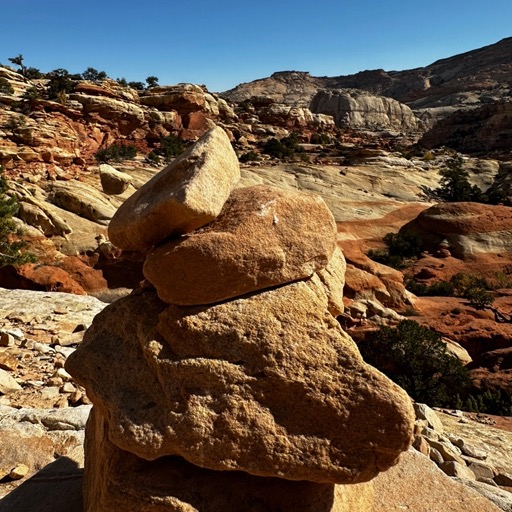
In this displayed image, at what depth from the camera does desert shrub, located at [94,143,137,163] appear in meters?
40.0

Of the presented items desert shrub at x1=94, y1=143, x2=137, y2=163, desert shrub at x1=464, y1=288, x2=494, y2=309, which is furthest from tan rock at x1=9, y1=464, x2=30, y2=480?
desert shrub at x1=94, y1=143, x2=137, y2=163

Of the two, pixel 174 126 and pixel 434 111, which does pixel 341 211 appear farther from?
pixel 434 111

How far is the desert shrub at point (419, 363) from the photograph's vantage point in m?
14.5

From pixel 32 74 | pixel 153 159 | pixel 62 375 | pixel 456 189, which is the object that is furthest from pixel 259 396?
pixel 32 74

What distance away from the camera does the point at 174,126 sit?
53.0 meters

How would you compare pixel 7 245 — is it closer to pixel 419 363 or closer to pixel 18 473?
pixel 18 473

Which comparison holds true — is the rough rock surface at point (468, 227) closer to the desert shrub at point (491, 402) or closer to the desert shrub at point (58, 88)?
the desert shrub at point (491, 402)

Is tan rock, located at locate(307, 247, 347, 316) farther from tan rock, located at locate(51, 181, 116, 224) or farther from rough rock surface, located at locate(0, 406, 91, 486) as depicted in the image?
tan rock, located at locate(51, 181, 116, 224)

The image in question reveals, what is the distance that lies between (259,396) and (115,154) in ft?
132

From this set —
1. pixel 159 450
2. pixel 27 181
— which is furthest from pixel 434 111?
pixel 159 450

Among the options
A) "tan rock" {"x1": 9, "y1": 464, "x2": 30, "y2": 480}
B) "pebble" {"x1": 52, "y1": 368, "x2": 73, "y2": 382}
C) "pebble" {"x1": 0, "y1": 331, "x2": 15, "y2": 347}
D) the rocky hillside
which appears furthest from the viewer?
the rocky hillside

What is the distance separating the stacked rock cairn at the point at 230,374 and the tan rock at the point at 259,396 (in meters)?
0.01

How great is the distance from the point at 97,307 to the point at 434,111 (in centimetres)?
12397

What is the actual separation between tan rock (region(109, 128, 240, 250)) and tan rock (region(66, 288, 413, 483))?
919mm
